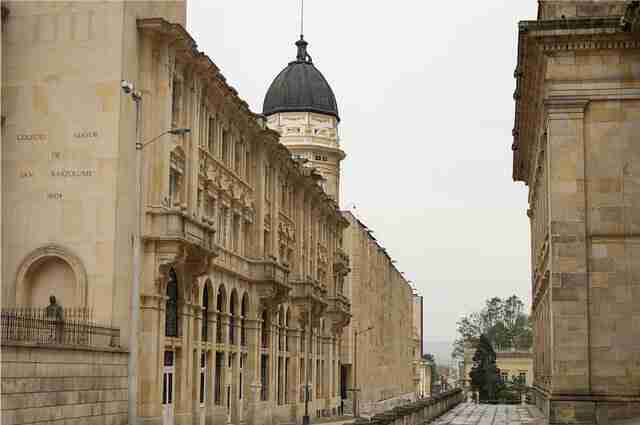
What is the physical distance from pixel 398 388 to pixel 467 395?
23.9m

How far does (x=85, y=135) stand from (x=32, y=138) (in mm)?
1917

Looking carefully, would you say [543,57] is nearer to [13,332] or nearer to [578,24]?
[578,24]

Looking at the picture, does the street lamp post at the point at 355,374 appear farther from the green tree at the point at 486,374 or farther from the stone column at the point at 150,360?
the stone column at the point at 150,360

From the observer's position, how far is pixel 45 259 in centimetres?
3647

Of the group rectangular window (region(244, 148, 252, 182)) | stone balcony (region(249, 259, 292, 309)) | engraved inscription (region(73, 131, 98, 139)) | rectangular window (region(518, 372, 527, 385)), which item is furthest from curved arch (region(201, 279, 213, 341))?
rectangular window (region(518, 372, 527, 385))

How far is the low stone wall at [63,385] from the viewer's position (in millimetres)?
27797

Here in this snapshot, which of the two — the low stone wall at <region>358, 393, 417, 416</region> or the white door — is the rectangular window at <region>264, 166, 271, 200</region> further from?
the low stone wall at <region>358, 393, 417, 416</region>

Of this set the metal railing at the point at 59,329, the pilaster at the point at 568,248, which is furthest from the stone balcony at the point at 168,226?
the pilaster at the point at 568,248

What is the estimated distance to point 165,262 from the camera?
1500 inches

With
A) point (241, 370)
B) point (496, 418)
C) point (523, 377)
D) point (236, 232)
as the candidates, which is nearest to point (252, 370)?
point (241, 370)

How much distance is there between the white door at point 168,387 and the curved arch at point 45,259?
5.29m

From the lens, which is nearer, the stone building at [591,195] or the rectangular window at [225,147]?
the stone building at [591,195]

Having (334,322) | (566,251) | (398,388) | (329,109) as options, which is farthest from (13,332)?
(398,388)

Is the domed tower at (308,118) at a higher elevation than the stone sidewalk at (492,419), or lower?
higher
